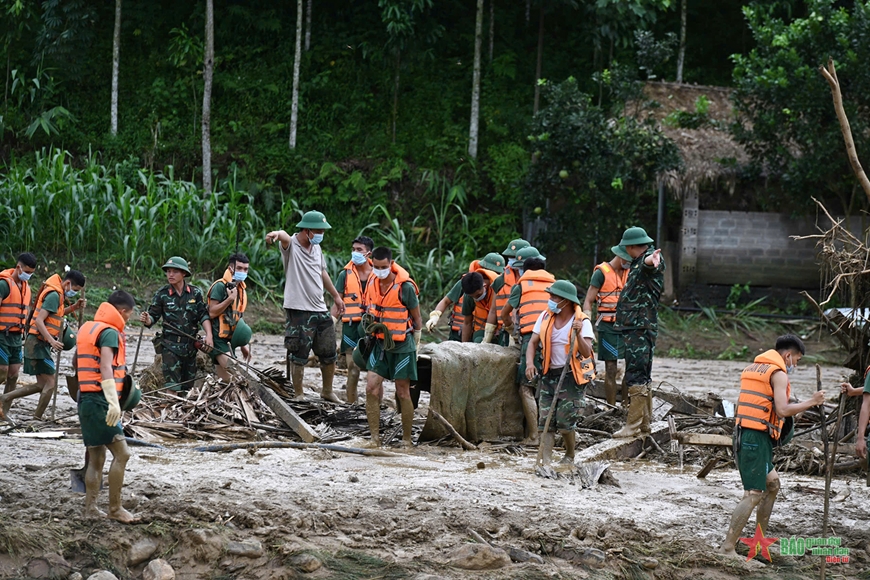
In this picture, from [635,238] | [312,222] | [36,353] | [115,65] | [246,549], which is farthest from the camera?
[115,65]

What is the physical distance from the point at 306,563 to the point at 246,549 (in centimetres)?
45

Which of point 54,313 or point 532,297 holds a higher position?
point 532,297

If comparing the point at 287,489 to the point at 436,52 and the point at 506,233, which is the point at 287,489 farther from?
the point at 436,52

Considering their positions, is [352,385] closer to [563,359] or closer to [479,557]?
[563,359]

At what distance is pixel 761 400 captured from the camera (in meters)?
6.91

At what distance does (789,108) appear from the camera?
18656 mm

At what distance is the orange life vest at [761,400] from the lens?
6906 millimetres

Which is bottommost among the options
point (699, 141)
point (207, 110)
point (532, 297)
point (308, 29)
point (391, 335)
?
point (391, 335)

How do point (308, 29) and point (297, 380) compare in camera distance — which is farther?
point (308, 29)

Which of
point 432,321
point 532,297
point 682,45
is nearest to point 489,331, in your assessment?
point 432,321

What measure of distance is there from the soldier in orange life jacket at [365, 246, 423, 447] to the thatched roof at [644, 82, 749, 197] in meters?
10.9

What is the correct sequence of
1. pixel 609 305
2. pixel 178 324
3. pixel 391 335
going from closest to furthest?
pixel 391 335 → pixel 178 324 → pixel 609 305

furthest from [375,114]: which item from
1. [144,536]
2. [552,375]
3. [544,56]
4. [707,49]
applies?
[144,536]

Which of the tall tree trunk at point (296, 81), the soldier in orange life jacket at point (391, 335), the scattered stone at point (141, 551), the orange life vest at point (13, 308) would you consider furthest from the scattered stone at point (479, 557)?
the tall tree trunk at point (296, 81)
